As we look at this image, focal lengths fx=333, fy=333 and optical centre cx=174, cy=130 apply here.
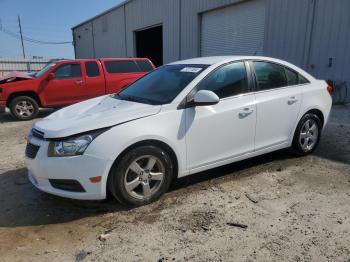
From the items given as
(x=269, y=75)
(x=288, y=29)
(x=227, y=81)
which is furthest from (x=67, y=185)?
(x=288, y=29)

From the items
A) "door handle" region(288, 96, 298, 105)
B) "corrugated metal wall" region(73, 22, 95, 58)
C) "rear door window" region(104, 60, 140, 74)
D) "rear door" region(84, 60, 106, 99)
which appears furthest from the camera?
"corrugated metal wall" region(73, 22, 95, 58)

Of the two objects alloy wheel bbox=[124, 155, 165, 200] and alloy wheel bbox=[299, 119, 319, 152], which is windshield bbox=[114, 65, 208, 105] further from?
alloy wheel bbox=[299, 119, 319, 152]

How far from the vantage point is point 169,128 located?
3639 mm

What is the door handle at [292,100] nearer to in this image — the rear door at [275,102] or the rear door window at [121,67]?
the rear door at [275,102]

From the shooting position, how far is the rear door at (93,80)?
9844 millimetres

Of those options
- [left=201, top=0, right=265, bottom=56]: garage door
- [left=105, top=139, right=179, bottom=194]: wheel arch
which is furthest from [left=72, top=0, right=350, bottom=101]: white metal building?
[left=105, top=139, right=179, bottom=194]: wheel arch

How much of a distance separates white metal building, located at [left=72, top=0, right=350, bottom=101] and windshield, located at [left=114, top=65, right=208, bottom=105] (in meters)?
7.45

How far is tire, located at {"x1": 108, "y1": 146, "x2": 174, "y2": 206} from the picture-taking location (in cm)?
344

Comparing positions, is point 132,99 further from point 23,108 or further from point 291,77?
point 23,108

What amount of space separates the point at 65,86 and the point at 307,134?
276 inches

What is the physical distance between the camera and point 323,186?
418 centimetres

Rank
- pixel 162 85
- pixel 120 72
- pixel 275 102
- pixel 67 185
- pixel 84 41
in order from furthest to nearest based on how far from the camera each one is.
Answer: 1. pixel 84 41
2. pixel 120 72
3. pixel 275 102
4. pixel 162 85
5. pixel 67 185

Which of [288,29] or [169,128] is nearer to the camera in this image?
[169,128]

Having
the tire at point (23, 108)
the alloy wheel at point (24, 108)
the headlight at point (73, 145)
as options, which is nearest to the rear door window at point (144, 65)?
the tire at point (23, 108)
